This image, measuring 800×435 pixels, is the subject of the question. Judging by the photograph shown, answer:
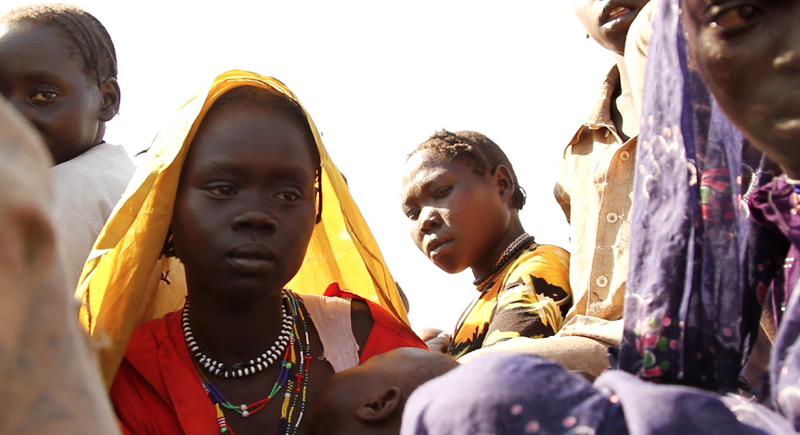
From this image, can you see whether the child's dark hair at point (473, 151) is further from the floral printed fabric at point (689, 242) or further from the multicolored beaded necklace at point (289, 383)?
the floral printed fabric at point (689, 242)

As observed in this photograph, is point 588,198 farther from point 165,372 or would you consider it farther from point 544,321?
point 165,372

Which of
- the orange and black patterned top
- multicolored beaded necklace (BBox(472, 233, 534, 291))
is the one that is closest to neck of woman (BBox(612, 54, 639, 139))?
the orange and black patterned top

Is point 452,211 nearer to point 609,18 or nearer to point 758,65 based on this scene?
point 609,18

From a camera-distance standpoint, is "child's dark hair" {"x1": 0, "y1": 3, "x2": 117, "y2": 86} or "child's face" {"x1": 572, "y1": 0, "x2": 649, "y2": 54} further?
"child's face" {"x1": 572, "y1": 0, "x2": 649, "y2": 54}

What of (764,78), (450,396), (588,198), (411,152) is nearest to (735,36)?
(764,78)

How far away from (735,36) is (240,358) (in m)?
1.83

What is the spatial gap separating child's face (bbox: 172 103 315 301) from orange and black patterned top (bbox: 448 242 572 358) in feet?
3.01

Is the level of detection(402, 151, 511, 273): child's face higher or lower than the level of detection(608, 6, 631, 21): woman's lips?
lower

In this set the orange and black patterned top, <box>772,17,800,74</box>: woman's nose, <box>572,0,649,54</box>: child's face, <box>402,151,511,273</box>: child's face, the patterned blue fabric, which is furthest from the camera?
<box>402,151,511,273</box>: child's face

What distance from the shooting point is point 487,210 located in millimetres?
4035

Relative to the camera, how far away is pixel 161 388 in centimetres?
242

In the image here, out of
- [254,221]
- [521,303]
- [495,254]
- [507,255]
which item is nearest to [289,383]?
[254,221]

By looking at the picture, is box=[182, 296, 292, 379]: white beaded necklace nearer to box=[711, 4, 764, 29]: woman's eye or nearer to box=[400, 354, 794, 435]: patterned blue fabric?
box=[400, 354, 794, 435]: patterned blue fabric

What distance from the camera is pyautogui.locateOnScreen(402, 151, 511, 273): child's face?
13.0 ft
